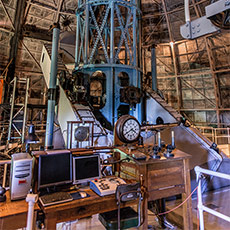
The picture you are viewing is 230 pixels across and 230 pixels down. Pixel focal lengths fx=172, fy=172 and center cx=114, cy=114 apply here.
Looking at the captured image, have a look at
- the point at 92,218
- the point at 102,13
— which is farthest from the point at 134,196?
the point at 102,13

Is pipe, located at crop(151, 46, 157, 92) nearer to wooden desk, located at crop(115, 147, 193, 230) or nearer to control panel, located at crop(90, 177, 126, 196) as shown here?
wooden desk, located at crop(115, 147, 193, 230)

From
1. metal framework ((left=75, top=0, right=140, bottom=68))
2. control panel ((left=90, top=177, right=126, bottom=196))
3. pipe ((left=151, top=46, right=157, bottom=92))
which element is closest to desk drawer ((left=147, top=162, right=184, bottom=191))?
control panel ((left=90, top=177, right=126, bottom=196))

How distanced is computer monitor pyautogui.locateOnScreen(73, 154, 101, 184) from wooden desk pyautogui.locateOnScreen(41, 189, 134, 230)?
256 millimetres

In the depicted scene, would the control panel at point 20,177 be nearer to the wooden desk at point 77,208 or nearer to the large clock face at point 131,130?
the wooden desk at point 77,208

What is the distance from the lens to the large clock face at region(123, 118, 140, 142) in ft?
11.3

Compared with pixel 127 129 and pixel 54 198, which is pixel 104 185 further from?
pixel 127 129

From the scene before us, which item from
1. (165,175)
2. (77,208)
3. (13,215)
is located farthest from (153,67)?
(13,215)

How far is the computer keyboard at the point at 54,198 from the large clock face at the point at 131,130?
5.31 ft

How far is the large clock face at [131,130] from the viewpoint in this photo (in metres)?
3.45

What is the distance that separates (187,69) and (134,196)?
15519mm

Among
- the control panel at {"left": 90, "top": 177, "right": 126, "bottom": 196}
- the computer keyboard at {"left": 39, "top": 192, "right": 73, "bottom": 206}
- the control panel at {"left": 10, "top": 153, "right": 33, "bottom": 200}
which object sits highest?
the control panel at {"left": 10, "top": 153, "right": 33, "bottom": 200}

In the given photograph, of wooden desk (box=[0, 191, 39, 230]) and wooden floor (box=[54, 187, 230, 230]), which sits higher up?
wooden desk (box=[0, 191, 39, 230])

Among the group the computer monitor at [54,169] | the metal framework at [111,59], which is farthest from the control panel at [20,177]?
the metal framework at [111,59]

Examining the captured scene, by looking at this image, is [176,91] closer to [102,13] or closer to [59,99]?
[102,13]
